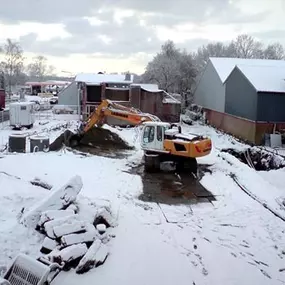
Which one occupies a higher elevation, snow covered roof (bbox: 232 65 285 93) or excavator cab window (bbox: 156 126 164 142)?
snow covered roof (bbox: 232 65 285 93)

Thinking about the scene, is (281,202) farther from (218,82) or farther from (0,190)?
(218,82)

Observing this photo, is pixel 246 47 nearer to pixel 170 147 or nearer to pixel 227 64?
pixel 227 64

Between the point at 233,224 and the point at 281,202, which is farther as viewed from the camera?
the point at 281,202

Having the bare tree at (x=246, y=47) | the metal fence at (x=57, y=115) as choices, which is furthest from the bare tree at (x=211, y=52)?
the metal fence at (x=57, y=115)

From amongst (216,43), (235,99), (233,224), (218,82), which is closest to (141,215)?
(233,224)

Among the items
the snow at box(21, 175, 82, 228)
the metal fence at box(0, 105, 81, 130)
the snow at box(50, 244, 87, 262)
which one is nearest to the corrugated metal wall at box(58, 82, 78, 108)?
the metal fence at box(0, 105, 81, 130)

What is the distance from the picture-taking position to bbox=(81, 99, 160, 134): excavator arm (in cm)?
1928

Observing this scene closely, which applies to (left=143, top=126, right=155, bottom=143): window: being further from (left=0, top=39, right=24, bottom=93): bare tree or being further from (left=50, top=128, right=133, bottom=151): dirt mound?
(left=0, top=39, right=24, bottom=93): bare tree

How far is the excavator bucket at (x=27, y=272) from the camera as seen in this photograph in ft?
21.1

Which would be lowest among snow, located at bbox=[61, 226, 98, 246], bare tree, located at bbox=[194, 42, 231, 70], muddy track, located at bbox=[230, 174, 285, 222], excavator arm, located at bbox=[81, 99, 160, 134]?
muddy track, located at bbox=[230, 174, 285, 222]

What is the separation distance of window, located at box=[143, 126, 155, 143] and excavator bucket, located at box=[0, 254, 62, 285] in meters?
10.3

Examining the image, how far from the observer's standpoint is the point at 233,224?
416 inches

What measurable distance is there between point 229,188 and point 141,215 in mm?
4465

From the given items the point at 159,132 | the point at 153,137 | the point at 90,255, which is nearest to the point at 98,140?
the point at 153,137
